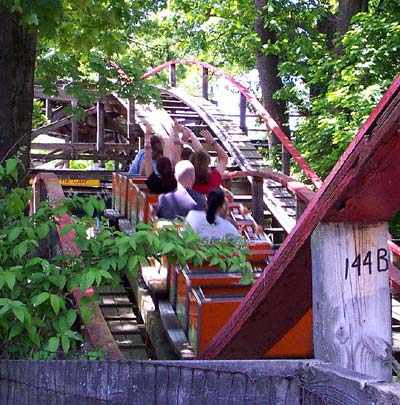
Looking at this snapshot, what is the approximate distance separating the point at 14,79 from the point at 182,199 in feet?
5.76

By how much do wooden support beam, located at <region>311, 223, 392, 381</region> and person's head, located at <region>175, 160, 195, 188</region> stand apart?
4.35m

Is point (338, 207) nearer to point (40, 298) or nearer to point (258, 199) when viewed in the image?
point (40, 298)

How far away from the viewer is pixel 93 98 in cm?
841

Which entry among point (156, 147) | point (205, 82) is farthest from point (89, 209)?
point (205, 82)

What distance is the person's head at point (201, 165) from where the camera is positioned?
7035 mm

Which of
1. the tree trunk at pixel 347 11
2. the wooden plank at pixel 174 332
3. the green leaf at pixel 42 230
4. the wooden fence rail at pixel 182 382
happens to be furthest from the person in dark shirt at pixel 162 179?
the tree trunk at pixel 347 11

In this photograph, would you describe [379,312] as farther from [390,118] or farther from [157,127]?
[157,127]

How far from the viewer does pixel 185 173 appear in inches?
254

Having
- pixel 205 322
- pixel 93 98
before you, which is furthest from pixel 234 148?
pixel 205 322

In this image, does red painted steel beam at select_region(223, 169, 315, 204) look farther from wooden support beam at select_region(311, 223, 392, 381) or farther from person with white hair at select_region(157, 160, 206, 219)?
wooden support beam at select_region(311, 223, 392, 381)

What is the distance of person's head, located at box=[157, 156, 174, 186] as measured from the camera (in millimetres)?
7164

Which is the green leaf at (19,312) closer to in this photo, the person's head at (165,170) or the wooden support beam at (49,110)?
the person's head at (165,170)

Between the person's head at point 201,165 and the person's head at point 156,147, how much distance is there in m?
1.53

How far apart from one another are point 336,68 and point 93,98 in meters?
3.72
